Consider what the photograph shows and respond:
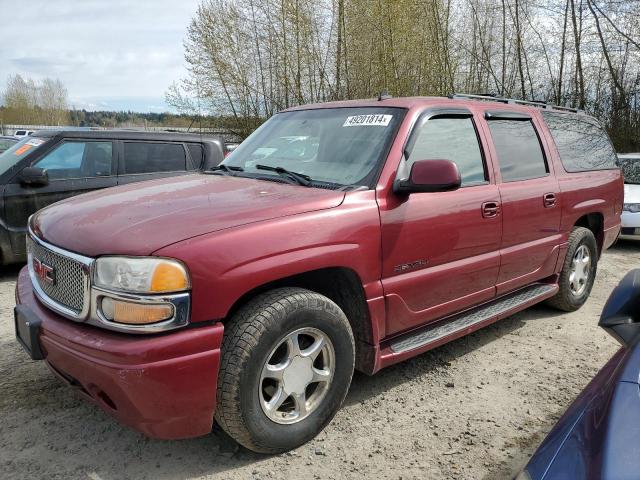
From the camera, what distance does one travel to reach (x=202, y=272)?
7.03 ft

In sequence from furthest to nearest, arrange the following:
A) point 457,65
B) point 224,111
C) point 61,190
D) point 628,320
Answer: point 224,111, point 457,65, point 61,190, point 628,320

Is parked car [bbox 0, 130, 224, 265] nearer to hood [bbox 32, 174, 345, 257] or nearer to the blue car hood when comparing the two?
hood [bbox 32, 174, 345, 257]

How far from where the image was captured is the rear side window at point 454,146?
3195mm

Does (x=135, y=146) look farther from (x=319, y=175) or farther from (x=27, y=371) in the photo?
(x=319, y=175)

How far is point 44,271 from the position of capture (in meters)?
2.57

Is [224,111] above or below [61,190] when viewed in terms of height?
above

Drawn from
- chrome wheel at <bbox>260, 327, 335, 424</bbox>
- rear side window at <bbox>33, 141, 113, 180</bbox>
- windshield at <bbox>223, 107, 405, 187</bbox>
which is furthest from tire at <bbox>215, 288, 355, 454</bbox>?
rear side window at <bbox>33, 141, 113, 180</bbox>

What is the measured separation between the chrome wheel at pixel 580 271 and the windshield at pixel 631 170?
187 inches

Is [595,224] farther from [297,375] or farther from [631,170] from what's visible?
[631,170]

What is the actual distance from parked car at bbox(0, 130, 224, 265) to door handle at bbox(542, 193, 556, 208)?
14.5 ft

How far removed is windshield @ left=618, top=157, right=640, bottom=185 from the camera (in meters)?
8.66

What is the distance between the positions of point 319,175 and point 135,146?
4.26 meters

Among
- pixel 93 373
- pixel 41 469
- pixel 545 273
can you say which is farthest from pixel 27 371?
pixel 545 273

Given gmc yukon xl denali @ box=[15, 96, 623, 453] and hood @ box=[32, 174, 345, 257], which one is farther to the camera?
hood @ box=[32, 174, 345, 257]
